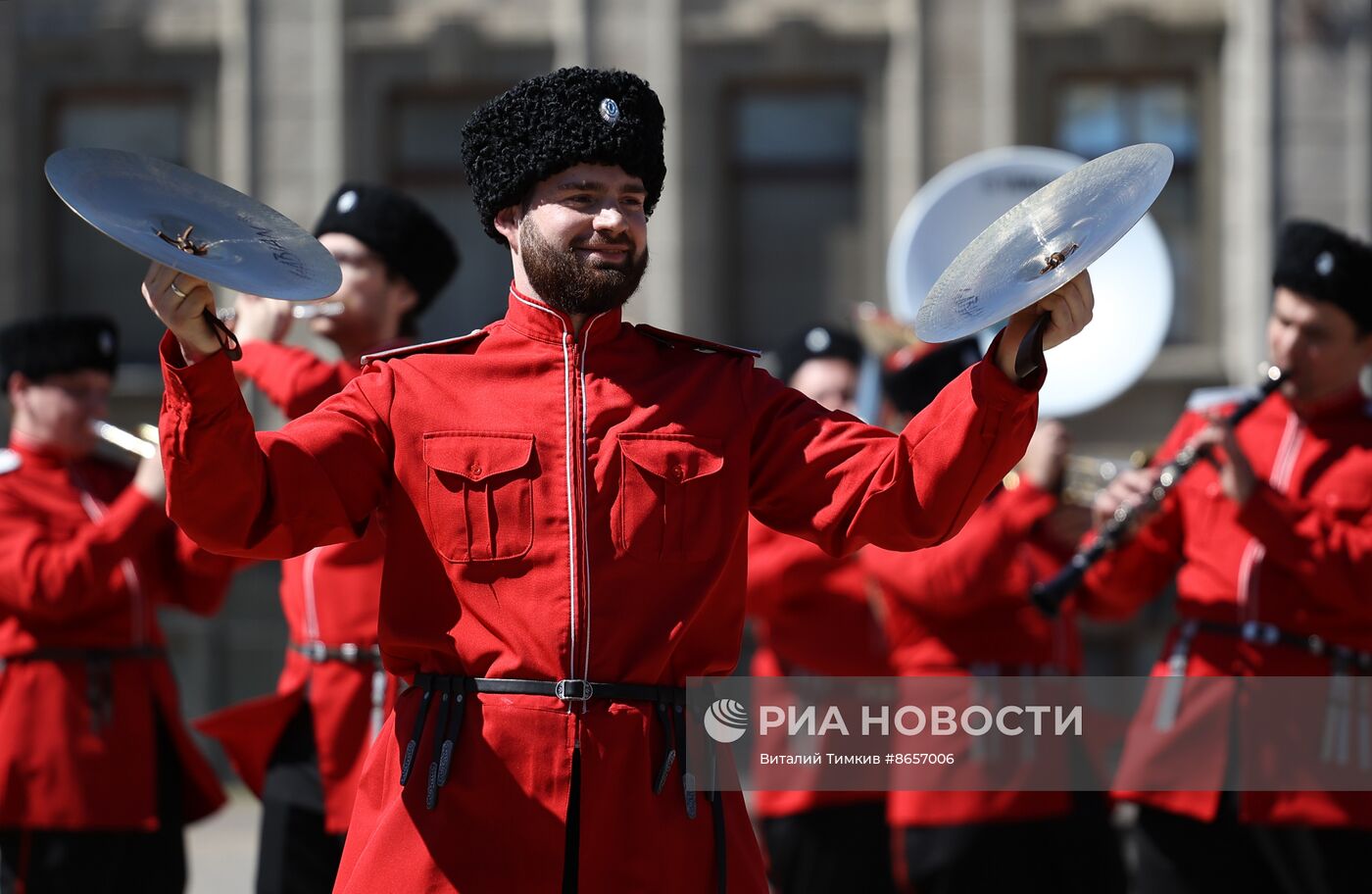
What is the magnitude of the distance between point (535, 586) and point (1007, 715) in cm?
287

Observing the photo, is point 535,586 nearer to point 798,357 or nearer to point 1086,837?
point 1086,837

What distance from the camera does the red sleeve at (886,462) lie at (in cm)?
320

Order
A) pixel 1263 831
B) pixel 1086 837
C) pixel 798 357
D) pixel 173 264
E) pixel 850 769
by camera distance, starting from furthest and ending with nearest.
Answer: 1. pixel 798 357
2. pixel 850 769
3. pixel 1086 837
4. pixel 1263 831
5. pixel 173 264

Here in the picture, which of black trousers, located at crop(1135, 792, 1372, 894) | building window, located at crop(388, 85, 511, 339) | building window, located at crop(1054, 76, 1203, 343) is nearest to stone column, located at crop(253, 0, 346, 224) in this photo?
building window, located at crop(388, 85, 511, 339)

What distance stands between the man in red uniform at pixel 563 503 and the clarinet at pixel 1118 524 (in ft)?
6.24

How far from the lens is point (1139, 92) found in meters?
12.1

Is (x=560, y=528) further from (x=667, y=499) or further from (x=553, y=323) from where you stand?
(x=553, y=323)

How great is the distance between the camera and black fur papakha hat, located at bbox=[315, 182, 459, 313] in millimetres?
5297

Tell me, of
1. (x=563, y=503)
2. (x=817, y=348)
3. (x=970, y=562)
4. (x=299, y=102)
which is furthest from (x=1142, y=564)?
(x=299, y=102)

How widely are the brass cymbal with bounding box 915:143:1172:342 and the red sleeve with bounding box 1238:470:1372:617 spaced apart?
1945 millimetres

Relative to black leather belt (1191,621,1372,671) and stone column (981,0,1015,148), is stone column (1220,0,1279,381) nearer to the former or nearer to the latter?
stone column (981,0,1015,148)

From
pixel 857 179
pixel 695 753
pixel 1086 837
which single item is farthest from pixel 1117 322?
pixel 857 179

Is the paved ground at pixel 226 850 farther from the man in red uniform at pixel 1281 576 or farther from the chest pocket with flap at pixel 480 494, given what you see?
the chest pocket with flap at pixel 480 494

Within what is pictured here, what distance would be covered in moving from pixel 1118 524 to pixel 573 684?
97.5 inches
